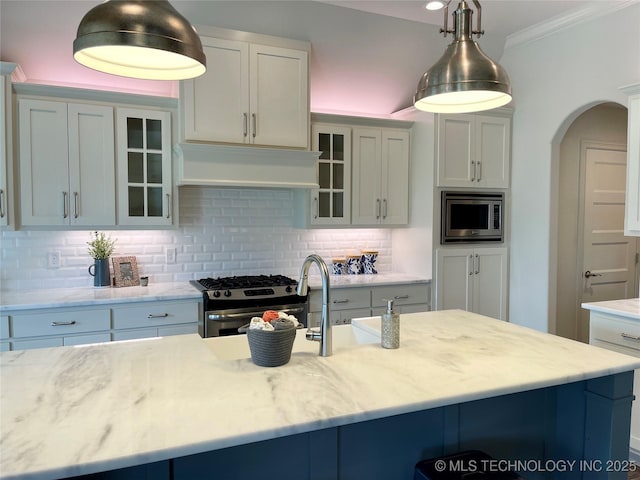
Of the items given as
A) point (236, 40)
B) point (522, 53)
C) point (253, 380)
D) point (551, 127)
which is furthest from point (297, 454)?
point (522, 53)

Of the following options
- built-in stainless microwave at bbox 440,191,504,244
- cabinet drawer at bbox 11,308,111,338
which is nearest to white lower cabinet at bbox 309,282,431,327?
built-in stainless microwave at bbox 440,191,504,244

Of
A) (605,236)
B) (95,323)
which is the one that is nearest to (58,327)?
(95,323)

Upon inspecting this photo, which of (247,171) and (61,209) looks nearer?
(61,209)

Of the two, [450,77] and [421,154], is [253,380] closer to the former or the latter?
[450,77]

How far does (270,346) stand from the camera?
5.28 feet

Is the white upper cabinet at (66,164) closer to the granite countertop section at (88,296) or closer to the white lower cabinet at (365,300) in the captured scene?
the granite countertop section at (88,296)

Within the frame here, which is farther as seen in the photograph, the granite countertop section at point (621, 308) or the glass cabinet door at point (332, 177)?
the glass cabinet door at point (332, 177)

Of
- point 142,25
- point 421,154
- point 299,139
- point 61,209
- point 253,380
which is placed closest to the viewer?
point 142,25

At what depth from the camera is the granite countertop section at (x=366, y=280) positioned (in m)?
3.79

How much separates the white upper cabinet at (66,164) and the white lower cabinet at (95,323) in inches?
25.6

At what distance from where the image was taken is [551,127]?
394cm

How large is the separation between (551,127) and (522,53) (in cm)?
78

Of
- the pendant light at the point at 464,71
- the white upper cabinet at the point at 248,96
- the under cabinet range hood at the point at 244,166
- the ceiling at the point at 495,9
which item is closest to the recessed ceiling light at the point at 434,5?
the ceiling at the point at 495,9

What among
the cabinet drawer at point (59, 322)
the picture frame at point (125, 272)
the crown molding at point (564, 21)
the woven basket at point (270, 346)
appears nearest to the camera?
the woven basket at point (270, 346)
